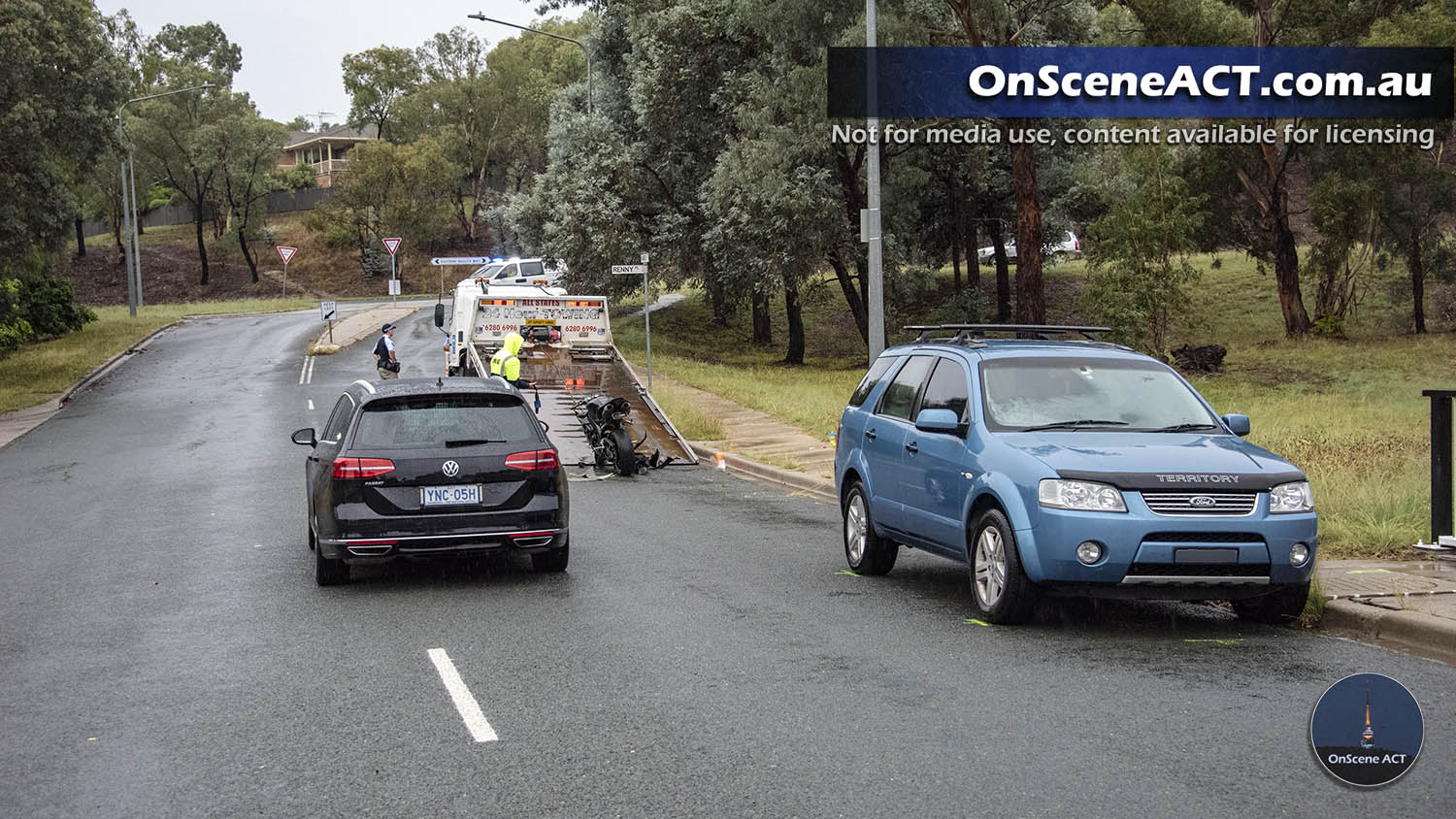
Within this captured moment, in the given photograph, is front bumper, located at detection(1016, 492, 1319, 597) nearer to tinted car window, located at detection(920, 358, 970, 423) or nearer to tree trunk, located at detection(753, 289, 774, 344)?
tinted car window, located at detection(920, 358, 970, 423)

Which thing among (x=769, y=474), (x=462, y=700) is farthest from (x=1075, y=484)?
(x=769, y=474)

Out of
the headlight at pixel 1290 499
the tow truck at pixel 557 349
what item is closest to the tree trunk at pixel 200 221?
the tow truck at pixel 557 349

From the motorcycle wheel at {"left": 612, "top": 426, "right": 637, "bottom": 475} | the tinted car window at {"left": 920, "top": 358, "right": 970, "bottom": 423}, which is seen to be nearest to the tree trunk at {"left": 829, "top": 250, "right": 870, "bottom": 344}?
the motorcycle wheel at {"left": 612, "top": 426, "right": 637, "bottom": 475}

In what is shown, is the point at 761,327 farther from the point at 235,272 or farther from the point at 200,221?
the point at 235,272

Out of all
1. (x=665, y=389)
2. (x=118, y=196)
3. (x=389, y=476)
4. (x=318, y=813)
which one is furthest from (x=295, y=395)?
(x=118, y=196)

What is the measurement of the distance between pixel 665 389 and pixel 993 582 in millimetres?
20973

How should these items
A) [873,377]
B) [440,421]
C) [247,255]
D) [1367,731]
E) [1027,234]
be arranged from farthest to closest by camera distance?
[247,255] → [1027,234] → [873,377] → [440,421] → [1367,731]

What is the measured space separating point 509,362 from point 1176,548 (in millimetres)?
13654

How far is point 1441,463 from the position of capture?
970 centimetres

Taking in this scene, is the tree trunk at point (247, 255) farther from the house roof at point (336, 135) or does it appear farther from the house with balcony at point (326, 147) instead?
the house roof at point (336, 135)

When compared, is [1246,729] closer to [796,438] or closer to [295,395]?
[796,438]

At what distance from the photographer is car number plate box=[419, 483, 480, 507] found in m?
10.0

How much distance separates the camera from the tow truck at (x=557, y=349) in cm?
2133

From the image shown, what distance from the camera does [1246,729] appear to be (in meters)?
6.22
